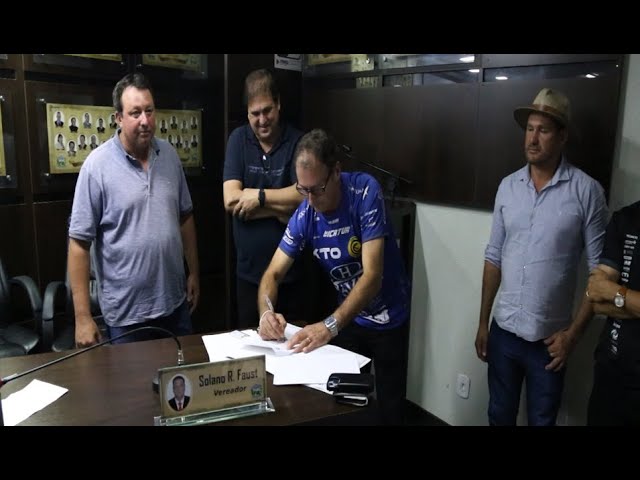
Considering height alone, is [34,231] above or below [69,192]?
below

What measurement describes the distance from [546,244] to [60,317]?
8.18 feet

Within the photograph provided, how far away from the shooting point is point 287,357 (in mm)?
1602

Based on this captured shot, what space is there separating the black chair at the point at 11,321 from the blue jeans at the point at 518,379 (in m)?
2.10

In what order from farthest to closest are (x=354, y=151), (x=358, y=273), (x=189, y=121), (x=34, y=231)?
(x=189, y=121) → (x=354, y=151) → (x=34, y=231) → (x=358, y=273)

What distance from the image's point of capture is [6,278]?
259 centimetres

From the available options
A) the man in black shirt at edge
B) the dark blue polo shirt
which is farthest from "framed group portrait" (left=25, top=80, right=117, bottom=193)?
the man in black shirt at edge

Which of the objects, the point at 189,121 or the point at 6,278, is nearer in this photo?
the point at 6,278

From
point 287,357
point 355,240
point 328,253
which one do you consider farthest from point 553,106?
point 287,357

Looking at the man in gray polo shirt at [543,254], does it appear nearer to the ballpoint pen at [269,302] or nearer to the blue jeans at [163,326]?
the ballpoint pen at [269,302]

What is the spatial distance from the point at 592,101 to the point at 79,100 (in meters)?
2.58

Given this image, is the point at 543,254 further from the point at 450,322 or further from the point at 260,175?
the point at 260,175

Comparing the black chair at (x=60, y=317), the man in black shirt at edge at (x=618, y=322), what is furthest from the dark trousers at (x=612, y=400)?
the black chair at (x=60, y=317)
